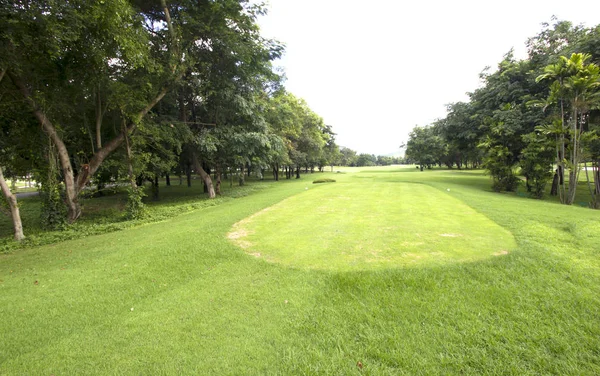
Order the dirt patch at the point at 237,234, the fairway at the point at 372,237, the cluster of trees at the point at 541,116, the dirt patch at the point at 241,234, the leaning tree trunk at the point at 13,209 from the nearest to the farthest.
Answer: the fairway at the point at 372,237 < the dirt patch at the point at 241,234 < the dirt patch at the point at 237,234 < the leaning tree trunk at the point at 13,209 < the cluster of trees at the point at 541,116

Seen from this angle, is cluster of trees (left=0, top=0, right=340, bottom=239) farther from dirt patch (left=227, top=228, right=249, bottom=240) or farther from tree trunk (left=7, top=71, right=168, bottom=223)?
dirt patch (left=227, top=228, right=249, bottom=240)

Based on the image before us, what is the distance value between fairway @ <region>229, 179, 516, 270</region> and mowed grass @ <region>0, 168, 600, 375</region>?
335 mm

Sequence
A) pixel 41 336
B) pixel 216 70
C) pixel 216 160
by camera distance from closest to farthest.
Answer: pixel 41 336
pixel 216 70
pixel 216 160

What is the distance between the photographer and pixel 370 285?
390 cm

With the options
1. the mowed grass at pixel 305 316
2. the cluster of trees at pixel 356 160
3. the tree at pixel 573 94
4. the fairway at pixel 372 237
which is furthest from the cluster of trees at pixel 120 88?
the cluster of trees at pixel 356 160

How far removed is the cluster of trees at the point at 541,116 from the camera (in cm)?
1200

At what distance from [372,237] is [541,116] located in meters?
17.7

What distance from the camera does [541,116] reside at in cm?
1579

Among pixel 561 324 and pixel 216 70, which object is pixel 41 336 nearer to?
pixel 561 324

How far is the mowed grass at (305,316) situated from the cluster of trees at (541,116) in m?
10.7

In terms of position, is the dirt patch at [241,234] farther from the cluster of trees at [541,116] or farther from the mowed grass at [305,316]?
the cluster of trees at [541,116]

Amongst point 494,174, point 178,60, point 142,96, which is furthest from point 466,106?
point 142,96

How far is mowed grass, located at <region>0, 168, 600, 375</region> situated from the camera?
259 cm

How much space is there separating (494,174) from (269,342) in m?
20.1
